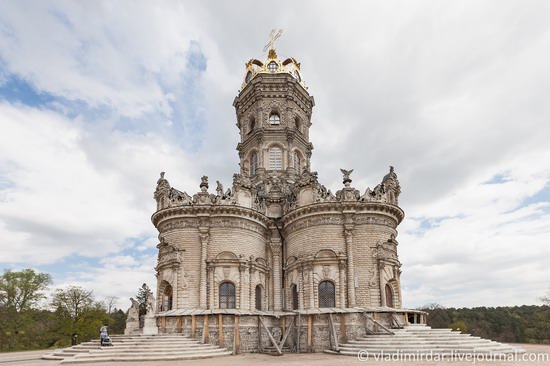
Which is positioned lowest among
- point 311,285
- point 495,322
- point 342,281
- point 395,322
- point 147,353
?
point 495,322

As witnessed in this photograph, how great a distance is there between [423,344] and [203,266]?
1412cm

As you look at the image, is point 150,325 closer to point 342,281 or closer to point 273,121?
point 342,281

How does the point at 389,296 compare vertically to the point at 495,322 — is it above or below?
above

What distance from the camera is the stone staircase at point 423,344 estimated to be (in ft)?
64.3

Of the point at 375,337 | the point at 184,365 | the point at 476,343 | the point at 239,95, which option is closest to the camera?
the point at 184,365

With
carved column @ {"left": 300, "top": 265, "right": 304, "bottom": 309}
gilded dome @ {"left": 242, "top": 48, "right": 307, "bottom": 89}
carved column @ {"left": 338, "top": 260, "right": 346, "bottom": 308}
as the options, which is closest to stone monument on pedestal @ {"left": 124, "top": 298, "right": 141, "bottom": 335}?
carved column @ {"left": 300, "top": 265, "right": 304, "bottom": 309}

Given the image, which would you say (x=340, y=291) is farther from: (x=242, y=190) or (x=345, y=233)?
(x=242, y=190)

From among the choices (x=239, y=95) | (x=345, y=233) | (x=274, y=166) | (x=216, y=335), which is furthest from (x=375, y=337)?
(x=239, y=95)

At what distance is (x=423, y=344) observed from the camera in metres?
20.6

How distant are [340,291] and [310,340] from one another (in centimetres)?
366

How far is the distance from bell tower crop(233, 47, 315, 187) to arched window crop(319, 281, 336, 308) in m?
10.9

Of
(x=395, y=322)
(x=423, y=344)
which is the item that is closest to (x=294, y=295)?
(x=395, y=322)

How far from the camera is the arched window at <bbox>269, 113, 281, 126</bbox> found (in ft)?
124

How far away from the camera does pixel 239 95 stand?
40.1 metres
